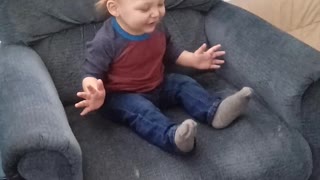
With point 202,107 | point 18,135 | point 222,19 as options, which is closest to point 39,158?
point 18,135

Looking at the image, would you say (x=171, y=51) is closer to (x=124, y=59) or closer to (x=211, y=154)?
(x=124, y=59)

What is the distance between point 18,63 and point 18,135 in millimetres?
375

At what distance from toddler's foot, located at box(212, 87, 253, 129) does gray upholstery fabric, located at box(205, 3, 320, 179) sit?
11 cm

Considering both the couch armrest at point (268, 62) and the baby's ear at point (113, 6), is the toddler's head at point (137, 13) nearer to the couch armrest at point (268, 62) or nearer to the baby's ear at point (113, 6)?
the baby's ear at point (113, 6)

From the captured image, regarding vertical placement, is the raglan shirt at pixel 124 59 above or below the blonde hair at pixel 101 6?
below

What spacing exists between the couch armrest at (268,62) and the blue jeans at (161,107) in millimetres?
161

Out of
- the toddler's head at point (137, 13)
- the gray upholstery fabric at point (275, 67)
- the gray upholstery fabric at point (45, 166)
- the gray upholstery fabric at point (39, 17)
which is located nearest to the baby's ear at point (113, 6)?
the toddler's head at point (137, 13)

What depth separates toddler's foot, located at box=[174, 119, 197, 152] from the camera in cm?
114

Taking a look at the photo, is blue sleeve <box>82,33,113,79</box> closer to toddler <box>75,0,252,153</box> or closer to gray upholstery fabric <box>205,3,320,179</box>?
toddler <box>75,0,252,153</box>

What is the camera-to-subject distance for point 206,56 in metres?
1.48

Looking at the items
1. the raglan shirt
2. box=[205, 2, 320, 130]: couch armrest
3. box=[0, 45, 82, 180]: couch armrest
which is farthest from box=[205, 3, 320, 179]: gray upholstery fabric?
box=[0, 45, 82, 180]: couch armrest

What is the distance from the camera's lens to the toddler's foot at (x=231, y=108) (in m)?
1.26

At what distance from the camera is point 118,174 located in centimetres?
113

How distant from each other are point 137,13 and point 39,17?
1.17ft
